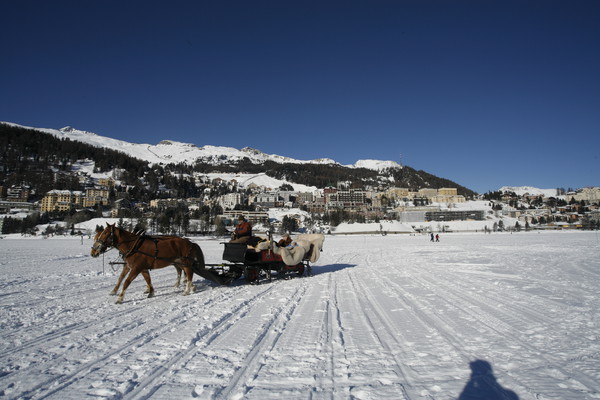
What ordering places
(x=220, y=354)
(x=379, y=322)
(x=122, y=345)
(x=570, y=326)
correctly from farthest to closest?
1. (x=379, y=322)
2. (x=570, y=326)
3. (x=122, y=345)
4. (x=220, y=354)

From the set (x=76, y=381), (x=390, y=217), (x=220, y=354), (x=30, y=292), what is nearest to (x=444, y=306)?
(x=220, y=354)

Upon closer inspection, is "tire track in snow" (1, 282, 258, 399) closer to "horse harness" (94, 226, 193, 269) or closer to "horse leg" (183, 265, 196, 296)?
"horse harness" (94, 226, 193, 269)

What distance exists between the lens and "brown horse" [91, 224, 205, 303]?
770 centimetres

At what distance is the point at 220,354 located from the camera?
13.9 ft

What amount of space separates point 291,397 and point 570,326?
4.79 m

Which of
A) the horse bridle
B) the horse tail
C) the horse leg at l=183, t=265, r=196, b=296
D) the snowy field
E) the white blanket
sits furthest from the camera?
the white blanket

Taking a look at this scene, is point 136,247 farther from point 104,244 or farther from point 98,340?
point 98,340

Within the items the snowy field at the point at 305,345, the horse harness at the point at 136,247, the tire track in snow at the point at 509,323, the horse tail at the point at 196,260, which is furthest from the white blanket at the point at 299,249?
the tire track in snow at the point at 509,323

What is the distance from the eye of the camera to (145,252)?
26.0ft

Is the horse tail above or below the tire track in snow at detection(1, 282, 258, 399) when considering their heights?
above

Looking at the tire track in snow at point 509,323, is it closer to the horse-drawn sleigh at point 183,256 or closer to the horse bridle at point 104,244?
the horse-drawn sleigh at point 183,256

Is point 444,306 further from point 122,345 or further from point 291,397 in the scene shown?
point 122,345

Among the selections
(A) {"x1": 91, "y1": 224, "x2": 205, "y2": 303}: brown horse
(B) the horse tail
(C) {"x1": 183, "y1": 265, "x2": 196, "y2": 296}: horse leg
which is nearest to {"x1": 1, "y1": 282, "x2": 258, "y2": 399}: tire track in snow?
(A) {"x1": 91, "y1": 224, "x2": 205, "y2": 303}: brown horse

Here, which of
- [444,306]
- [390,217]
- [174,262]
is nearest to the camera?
[444,306]
